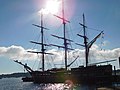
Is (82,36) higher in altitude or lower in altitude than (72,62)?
higher

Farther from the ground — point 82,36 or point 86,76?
point 82,36

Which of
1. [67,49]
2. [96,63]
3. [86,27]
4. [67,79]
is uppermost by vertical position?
[86,27]

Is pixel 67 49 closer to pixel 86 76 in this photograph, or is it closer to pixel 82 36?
pixel 82 36

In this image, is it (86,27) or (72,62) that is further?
(72,62)

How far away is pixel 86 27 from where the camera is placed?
117250mm

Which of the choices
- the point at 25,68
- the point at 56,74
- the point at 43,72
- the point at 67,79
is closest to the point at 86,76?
the point at 67,79

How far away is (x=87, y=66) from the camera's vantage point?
352 feet

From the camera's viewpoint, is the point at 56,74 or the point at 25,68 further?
the point at 25,68

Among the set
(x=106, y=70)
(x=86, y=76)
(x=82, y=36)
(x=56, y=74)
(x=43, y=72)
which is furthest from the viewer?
(x=43, y=72)

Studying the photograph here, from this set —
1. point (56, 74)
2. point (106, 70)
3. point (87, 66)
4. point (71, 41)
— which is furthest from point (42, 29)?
point (106, 70)

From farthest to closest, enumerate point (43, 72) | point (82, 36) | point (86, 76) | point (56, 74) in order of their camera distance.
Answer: point (43, 72) → point (56, 74) → point (82, 36) → point (86, 76)

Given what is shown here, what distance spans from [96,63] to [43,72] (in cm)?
3614

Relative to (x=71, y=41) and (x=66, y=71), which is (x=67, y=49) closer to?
(x=71, y=41)

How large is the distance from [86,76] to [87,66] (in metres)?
4.75
